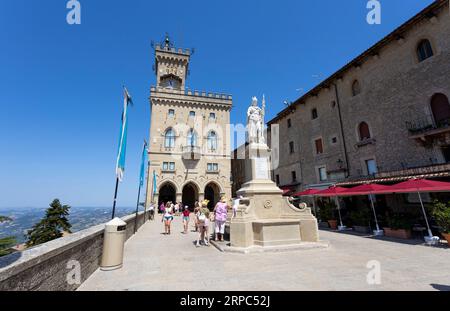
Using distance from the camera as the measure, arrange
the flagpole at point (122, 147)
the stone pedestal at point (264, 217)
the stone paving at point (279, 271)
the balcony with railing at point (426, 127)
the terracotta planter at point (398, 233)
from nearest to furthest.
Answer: the stone paving at point (279, 271) < the flagpole at point (122, 147) < the stone pedestal at point (264, 217) < the terracotta planter at point (398, 233) < the balcony with railing at point (426, 127)

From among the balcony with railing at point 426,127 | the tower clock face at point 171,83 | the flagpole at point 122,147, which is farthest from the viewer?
the tower clock face at point 171,83

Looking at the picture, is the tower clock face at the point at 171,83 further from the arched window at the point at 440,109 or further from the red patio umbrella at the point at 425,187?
the red patio umbrella at the point at 425,187

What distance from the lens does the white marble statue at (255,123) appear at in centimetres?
1097

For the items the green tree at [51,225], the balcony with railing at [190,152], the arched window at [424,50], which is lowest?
the green tree at [51,225]

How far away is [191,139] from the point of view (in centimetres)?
3272

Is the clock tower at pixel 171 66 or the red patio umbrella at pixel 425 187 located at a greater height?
the clock tower at pixel 171 66

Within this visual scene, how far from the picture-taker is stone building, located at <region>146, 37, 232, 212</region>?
3078cm

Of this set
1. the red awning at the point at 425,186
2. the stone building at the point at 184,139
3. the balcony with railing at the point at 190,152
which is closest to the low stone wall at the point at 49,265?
the red awning at the point at 425,186

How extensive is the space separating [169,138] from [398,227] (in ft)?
91.2

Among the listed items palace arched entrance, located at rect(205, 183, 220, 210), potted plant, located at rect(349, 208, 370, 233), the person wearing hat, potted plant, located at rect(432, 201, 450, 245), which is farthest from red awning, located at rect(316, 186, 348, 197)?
palace arched entrance, located at rect(205, 183, 220, 210)

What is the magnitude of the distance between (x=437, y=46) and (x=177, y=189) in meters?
28.6

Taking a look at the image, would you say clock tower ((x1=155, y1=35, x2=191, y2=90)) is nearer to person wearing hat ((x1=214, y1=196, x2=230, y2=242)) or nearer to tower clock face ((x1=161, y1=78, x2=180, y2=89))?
tower clock face ((x1=161, y1=78, x2=180, y2=89))

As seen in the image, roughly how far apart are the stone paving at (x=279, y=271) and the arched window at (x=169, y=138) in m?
24.8
